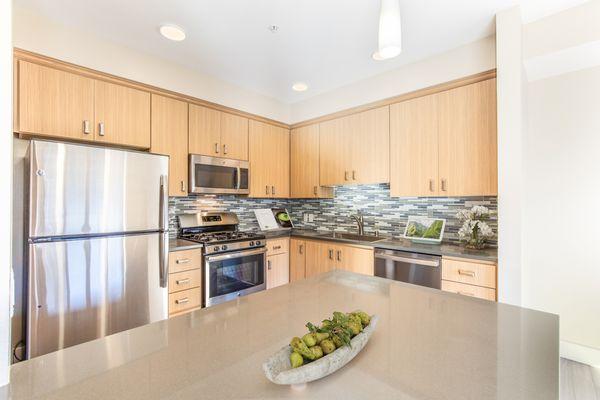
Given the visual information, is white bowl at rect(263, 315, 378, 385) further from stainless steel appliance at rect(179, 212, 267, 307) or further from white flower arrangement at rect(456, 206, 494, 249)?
stainless steel appliance at rect(179, 212, 267, 307)

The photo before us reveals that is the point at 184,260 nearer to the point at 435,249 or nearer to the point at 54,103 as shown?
the point at 54,103

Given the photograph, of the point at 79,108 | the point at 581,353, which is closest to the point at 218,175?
the point at 79,108

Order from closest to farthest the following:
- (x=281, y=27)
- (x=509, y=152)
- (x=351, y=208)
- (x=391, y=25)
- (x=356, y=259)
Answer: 1. (x=391, y=25)
2. (x=509, y=152)
3. (x=281, y=27)
4. (x=356, y=259)
5. (x=351, y=208)

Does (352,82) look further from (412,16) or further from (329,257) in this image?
(329,257)

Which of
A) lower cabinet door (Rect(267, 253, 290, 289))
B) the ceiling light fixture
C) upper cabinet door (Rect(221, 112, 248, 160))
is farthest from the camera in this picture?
lower cabinet door (Rect(267, 253, 290, 289))

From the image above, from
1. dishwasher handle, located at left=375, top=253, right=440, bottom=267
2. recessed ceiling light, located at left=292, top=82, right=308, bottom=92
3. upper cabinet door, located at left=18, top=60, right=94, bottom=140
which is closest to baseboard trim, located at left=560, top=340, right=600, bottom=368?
dishwasher handle, located at left=375, top=253, right=440, bottom=267

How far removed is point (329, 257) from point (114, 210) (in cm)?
209

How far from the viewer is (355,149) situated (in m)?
3.23

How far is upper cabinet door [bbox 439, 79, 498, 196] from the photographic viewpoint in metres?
2.28

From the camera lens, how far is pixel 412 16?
6.66ft

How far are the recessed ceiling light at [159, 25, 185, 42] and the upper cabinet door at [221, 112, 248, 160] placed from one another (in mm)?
967

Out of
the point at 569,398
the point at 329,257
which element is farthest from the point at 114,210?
the point at 569,398

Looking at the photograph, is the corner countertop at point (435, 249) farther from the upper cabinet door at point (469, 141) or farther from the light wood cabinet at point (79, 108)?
the light wood cabinet at point (79, 108)

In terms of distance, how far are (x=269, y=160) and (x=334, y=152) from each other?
2.87ft
